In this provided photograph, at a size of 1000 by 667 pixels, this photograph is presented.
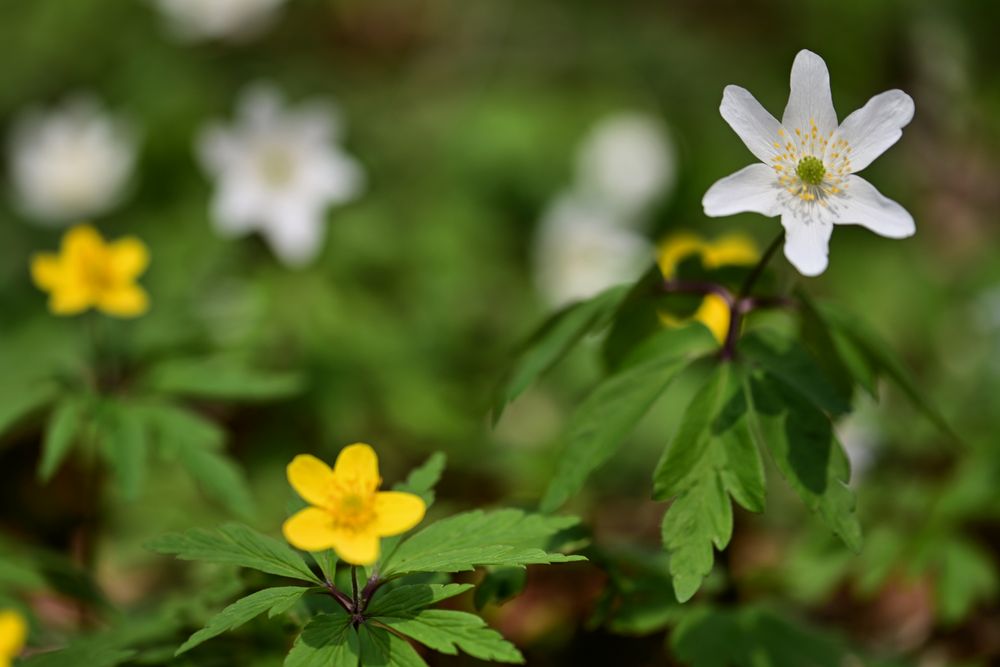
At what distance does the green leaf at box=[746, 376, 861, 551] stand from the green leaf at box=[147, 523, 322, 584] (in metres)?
0.88

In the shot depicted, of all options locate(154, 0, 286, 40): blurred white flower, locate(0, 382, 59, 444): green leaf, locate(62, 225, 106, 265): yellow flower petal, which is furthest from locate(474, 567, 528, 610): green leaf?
locate(154, 0, 286, 40): blurred white flower

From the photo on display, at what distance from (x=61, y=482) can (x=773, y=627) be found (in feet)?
9.49

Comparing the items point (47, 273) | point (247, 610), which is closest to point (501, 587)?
point (247, 610)

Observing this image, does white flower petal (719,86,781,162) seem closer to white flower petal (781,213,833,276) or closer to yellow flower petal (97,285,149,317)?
white flower petal (781,213,833,276)

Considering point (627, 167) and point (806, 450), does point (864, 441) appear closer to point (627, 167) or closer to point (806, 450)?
point (806, 450)

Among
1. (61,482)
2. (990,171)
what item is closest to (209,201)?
(61,482)

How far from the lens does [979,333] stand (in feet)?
13.0

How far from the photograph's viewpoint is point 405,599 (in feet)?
5.47

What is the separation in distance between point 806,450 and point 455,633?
74cm

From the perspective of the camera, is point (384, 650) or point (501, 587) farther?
point (501, 587)

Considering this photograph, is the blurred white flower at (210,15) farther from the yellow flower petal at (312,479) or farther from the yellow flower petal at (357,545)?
the yellow flower petal at (357,545)

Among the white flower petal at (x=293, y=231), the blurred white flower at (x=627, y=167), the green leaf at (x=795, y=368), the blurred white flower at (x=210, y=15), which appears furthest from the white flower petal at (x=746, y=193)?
the blurred white flower at (x=210, y=15)

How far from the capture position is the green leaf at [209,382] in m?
2.44

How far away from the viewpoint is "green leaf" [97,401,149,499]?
221cm
